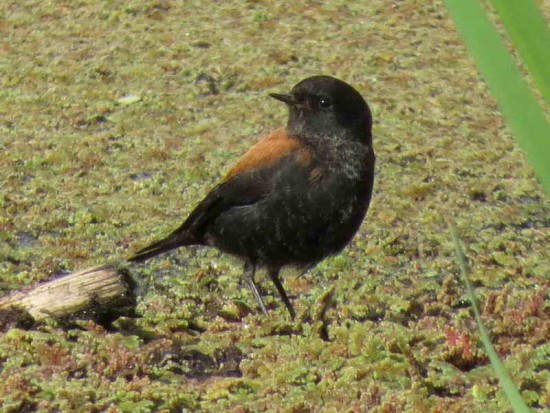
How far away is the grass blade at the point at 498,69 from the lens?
1268 millimetres

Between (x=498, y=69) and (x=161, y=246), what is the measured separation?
164 inches

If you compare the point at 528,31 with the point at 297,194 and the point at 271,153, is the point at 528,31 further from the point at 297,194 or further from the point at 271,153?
the point at 271,153

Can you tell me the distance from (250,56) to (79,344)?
13.8ft

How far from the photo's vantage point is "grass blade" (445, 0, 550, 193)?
1.27 m

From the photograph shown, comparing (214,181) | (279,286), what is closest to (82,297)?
(279,286)

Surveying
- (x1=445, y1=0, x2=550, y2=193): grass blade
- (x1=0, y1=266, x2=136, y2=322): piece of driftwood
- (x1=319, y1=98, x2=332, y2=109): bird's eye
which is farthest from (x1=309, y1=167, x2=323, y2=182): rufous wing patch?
(x1=445, y1=0, x2=550, y2=193): grass blade

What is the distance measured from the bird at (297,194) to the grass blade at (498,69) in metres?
3.52

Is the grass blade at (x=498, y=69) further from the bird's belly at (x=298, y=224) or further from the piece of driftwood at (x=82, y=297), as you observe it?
the bird's belly at (x=298, y=224)

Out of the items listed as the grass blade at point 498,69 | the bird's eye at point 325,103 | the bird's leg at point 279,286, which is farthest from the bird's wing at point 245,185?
the grass blade at point 498,69

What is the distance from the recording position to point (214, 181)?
21.6 feet

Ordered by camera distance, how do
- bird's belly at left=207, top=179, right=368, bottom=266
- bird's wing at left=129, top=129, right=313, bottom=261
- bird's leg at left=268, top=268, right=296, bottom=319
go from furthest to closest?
bird's leg at left=268, top=268, right=296, bottom=319 → bird's wing at left=129, top=129, right=313, bottom=261 → bird's belly at left=207, top=179, right=368, bottom=266

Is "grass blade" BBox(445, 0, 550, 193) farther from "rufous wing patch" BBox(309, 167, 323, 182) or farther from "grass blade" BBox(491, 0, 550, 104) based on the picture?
"rufous wing patch" BBox(309, 167, 323, 182)

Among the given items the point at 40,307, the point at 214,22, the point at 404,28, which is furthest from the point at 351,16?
the point at 40,307

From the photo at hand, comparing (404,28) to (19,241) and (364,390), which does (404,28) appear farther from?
(364,390)
